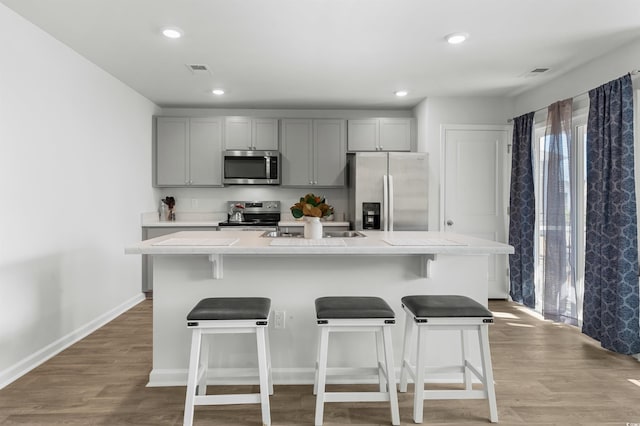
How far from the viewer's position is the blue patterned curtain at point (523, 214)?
4387 millimetres

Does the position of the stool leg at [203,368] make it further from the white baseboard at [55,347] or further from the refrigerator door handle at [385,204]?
the refrigerator door handle at [385,204]

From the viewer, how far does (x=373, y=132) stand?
522cm

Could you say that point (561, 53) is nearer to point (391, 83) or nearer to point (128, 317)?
point (391, 83)

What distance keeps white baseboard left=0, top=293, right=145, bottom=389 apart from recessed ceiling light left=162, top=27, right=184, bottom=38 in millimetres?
2501

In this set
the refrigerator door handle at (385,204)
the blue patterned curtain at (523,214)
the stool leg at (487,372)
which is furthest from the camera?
the refrigerator door handle at (385,204)

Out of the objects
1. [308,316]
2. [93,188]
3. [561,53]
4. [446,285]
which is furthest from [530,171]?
[93,188]

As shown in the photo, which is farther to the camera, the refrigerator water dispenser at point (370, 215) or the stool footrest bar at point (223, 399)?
the refrigerator water dispenser at point (370, 215)

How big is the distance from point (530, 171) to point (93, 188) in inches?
175

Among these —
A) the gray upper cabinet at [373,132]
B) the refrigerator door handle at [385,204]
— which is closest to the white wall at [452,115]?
the gray upper cabinet at [373,132]

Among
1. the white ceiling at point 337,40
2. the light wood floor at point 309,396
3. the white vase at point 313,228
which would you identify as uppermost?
the white ceiling at point 337,40

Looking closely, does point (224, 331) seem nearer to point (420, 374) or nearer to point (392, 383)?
point (392, 383)

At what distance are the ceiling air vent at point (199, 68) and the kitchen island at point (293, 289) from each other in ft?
6.21

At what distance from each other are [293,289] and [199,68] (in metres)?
2.40

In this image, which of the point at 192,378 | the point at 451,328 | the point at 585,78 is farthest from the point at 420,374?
the point at 585,78
